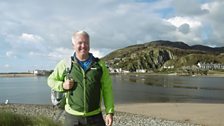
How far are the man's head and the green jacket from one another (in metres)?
0.12

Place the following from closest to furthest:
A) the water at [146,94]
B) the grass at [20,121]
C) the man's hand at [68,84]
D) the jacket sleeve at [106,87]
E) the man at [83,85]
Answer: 1. the man's hand at [68,84]
2. the man at [83,85]
3. the jacket sleeve at [106,87]
4. the grass at [20,121]
5. the water at [146,94]

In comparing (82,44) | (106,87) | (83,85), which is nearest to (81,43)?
(82,44)

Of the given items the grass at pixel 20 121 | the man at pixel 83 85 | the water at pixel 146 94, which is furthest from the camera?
the water at pixel 146 94

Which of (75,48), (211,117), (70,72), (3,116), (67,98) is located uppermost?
(75,48)

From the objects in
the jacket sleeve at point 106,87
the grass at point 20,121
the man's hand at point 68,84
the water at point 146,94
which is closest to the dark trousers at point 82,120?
the jacket sleeve at point 106,87

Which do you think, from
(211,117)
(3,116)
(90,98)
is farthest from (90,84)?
(211,117)

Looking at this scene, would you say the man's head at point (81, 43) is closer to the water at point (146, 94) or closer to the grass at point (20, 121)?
the grass at point (20, 121)

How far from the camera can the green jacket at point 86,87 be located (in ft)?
15.1

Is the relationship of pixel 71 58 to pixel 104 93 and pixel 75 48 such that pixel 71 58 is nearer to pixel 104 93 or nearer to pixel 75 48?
pixel 75 48

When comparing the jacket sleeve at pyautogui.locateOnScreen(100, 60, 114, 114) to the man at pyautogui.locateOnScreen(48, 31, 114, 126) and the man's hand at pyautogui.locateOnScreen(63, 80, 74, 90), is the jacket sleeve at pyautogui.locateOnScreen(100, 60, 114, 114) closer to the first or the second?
the man at pyautogui.locateOnScreen(48, 31, 114, 126)

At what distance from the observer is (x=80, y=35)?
461 centimetres

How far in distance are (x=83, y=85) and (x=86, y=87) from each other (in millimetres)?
44

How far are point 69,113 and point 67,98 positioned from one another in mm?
187

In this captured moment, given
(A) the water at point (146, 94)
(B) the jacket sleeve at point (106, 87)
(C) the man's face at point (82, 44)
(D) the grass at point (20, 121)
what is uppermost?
(C) the man's face at point (82, 44)
